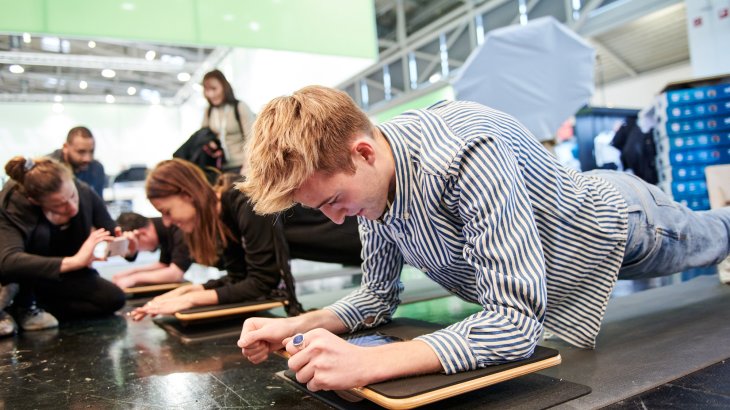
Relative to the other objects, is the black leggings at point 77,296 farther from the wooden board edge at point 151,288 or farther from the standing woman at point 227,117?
the standing woman at point 227,117

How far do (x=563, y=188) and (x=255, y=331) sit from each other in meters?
0.70

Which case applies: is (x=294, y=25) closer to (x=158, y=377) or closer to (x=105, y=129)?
(x=105, y=129)

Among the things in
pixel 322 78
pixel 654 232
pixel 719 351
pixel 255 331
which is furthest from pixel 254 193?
pixel 322 78

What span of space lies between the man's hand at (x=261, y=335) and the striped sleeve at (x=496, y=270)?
33cm

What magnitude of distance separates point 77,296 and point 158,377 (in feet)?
4.93

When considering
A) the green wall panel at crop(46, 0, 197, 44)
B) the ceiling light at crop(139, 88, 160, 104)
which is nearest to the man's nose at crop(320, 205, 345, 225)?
the green wall panel at crop(46, 0, 197, 44)

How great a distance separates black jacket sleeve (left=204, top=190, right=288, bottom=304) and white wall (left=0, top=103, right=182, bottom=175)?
8.16ft

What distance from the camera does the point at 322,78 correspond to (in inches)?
177

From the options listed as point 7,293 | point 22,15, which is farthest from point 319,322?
point 22,15

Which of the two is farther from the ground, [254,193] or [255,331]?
[254,193]

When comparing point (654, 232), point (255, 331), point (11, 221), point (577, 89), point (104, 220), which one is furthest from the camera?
point (577, 89)

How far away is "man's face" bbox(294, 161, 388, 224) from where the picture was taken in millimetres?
945

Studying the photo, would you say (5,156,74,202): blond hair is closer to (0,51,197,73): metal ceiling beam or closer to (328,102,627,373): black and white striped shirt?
(328,102,627,373): black and white striped shirt

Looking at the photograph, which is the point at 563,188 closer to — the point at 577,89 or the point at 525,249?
the point at 525,249
